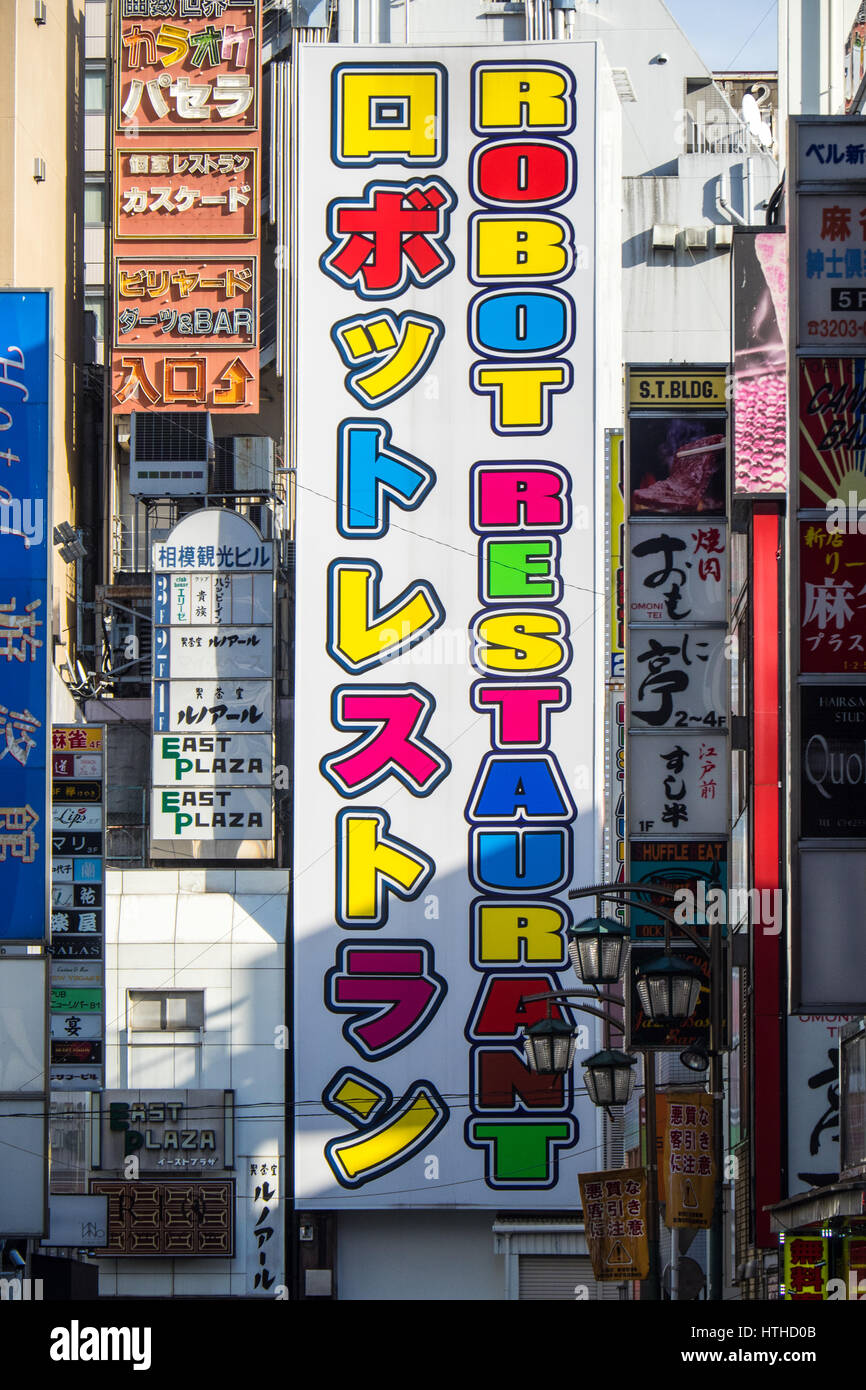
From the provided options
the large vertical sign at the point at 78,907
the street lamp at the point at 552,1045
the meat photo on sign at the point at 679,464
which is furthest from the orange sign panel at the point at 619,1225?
the large vertical sign at the point at 78,907

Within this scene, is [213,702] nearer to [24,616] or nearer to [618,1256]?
[24,616]

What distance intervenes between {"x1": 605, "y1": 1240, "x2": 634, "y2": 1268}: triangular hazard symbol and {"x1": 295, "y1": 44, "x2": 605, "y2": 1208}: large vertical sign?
2295cm

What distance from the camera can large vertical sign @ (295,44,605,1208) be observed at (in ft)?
149

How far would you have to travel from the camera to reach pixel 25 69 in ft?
181

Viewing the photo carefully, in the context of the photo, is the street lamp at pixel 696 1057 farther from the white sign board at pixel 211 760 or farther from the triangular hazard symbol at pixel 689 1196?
the white sign board at pixel 211 760

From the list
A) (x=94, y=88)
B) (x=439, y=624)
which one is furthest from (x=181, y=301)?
(x=94, y=88)

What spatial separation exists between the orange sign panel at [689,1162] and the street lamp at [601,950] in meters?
3.37

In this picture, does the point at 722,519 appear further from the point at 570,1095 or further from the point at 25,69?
the point at 25,69

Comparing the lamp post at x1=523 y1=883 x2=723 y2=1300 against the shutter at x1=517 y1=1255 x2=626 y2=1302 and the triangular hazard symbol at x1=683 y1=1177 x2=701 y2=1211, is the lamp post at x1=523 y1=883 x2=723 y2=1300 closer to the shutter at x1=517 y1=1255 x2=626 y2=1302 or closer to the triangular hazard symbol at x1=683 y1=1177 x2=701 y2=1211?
the triangular hazard symbol at x1=683 y1=1177 x2=701 y2=1211

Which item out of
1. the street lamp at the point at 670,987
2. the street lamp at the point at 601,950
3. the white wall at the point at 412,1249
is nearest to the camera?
the street lamp at the point at 670,987

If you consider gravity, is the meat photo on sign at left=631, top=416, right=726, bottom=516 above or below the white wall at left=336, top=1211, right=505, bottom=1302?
above

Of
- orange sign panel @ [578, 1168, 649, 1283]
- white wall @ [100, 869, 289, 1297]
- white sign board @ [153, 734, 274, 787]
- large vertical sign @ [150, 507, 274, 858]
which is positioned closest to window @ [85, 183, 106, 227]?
large vertical sign @ [150, 507, 274, 858]

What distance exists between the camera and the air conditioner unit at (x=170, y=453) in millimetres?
54094
